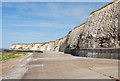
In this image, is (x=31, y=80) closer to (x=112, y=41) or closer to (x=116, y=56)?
(x=116, y=56)

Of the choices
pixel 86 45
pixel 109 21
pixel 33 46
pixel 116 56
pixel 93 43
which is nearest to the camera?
pixel 116 56

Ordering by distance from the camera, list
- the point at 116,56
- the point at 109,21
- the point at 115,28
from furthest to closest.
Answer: the point at 109,21
the point at 115,28
the point at 116,56

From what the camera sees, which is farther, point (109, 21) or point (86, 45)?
point (86, 45)

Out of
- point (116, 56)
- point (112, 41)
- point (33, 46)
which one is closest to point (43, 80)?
point (116, 56)

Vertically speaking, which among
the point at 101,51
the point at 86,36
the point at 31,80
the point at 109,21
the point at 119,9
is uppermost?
the point at 119,9

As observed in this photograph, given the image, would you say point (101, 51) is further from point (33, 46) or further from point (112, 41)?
point (33, 46)

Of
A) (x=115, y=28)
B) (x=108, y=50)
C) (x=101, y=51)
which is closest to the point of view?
(x=108, y=50)

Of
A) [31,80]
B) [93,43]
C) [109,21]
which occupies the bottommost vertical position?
[31,80]

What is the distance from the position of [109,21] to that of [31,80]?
809 inches

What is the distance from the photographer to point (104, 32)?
A: 22.2m

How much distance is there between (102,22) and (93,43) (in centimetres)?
473

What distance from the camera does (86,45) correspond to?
26641mm

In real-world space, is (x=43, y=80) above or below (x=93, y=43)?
below

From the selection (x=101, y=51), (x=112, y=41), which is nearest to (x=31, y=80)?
(x=101, y=51)
